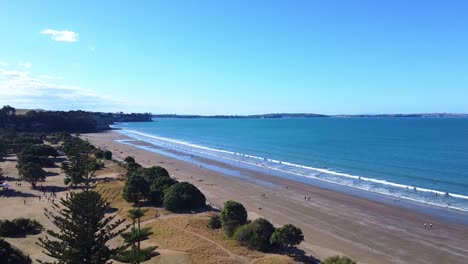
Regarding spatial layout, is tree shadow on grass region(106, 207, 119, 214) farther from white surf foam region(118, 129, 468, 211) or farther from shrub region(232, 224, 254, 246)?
white surf foam region(118, 129, 468, 211)

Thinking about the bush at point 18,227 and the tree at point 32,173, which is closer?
the bush at point 18,227

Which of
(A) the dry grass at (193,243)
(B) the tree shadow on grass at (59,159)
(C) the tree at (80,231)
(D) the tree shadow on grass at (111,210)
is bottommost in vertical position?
(D) the tree shadow on grass at (111,210)

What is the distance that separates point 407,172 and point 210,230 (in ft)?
136

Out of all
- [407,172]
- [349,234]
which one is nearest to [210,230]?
[349,234]

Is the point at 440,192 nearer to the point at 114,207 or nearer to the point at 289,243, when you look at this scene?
the point at 289,243

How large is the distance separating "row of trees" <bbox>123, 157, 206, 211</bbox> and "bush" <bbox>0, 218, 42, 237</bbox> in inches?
308

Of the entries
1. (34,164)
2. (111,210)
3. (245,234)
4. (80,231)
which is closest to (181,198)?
(111,210)

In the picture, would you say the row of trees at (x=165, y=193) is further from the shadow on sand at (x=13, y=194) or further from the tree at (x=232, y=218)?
the shadow on sand at (x=13, y=194)

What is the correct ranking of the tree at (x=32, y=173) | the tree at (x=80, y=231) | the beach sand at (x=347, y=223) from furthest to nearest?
1. the tree at (x=32, y=173)
2. the beach sand at (x=347, y=223)
3. the tree at (x=80, y=231)

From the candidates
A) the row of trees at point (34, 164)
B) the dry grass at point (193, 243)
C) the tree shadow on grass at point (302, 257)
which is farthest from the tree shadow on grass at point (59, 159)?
the tree shadow on grass at point (302, 257)

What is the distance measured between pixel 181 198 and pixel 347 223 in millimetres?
14416

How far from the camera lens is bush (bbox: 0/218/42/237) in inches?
1095

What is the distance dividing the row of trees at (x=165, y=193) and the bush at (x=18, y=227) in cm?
783

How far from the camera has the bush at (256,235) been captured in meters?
25.7
